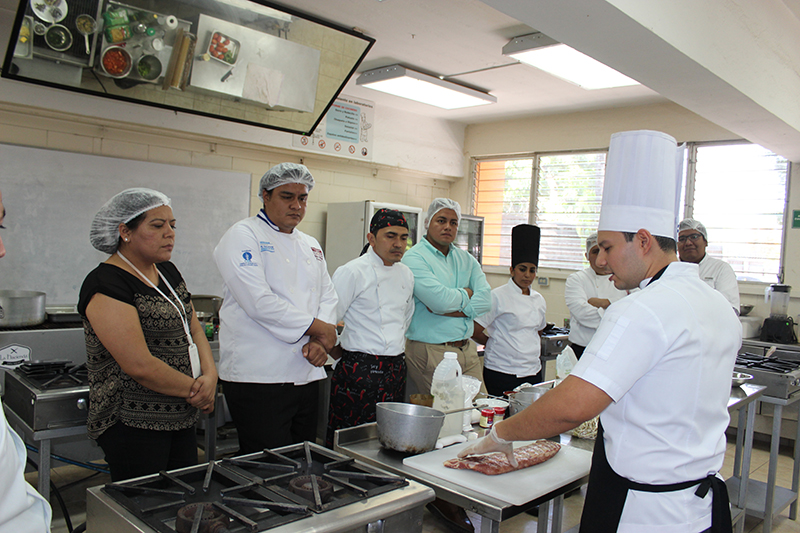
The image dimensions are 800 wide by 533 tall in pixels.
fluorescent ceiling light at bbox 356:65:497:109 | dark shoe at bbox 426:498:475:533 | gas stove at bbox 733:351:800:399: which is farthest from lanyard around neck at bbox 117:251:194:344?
fluorescent ceiling light at bbox 356:65:497:109

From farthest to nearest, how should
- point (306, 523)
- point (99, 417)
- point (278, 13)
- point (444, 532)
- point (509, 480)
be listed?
1. point (278, 13)
2. point (444, 532)
3. point (99, 417)
4. point (509, 480)
5. point (306, 523)

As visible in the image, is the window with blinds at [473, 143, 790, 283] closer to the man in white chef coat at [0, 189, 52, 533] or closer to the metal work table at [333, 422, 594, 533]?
the metal work table at [333, 422, 594, 533]

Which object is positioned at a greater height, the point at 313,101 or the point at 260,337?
the point at 313,101

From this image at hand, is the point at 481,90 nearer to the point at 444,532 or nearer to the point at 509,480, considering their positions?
the point at 444,532

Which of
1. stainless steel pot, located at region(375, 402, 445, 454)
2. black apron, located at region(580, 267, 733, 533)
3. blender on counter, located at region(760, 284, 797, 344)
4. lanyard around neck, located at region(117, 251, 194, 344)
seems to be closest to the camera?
black apron, located at region(580, 267, 733, 533)

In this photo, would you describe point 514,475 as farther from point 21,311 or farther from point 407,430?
point 21,311

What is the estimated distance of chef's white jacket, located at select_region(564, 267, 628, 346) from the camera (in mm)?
3730

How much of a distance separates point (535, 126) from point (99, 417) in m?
5.42

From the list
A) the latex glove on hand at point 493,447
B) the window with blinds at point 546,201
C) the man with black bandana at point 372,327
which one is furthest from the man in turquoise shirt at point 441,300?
the window with blinds at point 546,201

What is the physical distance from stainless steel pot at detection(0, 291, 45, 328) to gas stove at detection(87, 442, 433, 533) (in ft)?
7.01

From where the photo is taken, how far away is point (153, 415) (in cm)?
177

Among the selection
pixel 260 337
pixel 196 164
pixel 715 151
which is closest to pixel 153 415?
pixel 260 337

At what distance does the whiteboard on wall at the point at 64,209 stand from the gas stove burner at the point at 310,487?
341cm

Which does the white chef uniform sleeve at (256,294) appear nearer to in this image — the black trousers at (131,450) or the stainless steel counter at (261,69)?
the black trousers at (131,450)
